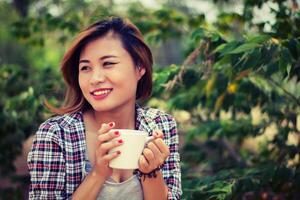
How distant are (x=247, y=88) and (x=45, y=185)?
1798 mm

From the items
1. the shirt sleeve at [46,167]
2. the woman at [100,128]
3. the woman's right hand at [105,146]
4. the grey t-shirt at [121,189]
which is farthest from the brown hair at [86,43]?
the woman's right hand at [105,146]

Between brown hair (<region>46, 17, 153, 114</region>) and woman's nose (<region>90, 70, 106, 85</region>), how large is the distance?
0.16 metres

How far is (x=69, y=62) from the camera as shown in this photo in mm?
2232

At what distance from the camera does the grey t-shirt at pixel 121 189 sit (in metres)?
2.06

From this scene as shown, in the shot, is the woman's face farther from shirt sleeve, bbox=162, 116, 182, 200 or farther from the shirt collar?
shirt sleeve, bbox=162, 116, 182, 200

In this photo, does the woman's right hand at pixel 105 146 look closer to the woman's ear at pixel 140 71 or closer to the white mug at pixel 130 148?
the white mug at pixel 130 148

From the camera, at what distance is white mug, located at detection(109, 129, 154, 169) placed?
1.71m

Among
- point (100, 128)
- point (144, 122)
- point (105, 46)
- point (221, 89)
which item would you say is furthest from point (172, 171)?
point (221, 89)

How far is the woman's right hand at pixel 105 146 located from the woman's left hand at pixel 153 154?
11cm

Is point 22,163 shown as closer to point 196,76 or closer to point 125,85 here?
point 196,76

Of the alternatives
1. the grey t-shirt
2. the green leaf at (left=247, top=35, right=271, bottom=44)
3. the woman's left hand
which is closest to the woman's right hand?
the woman's left hand

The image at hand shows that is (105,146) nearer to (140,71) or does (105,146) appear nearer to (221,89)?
(140,71)

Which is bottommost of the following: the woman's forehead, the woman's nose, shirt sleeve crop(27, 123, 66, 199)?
shirt sleeve crop(27, 123, 66, 199)

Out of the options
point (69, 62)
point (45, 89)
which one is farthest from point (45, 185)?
point (45, 89)
